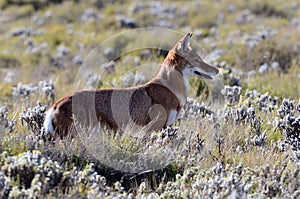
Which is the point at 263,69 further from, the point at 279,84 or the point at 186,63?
the point at 186,63

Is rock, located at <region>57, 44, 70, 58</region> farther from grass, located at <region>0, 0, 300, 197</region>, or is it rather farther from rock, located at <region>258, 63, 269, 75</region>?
rock, located at <region>258, 63, 269, 75</region>

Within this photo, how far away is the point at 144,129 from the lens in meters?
6.18

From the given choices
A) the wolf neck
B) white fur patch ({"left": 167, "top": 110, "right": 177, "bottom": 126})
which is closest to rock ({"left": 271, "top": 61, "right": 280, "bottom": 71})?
the wolf neck

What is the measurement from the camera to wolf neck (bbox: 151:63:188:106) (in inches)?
258

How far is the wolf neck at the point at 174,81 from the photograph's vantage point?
6.55 meters

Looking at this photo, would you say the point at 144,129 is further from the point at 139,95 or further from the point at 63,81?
the point at 63,81

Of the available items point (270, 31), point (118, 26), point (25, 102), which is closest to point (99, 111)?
point (25, 102)

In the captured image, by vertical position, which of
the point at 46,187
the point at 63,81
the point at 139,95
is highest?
the point at 63,81

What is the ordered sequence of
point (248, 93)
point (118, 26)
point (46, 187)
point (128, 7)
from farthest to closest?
point (128, 7) < point (118, 26) < point (248, 93) < point (46, 187)

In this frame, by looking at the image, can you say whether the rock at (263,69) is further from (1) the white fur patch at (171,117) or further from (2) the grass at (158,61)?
(1) the white fur patch at (171,117)

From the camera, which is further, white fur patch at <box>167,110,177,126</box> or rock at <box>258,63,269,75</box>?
rock at <box>258,63,269,75</box>

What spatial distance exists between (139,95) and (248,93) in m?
2.20

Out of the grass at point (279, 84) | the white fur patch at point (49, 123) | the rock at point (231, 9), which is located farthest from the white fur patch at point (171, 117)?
the rock at point (231, 9)

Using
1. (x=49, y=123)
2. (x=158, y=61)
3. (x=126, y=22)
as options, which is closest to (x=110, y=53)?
(x=158, y=61)
